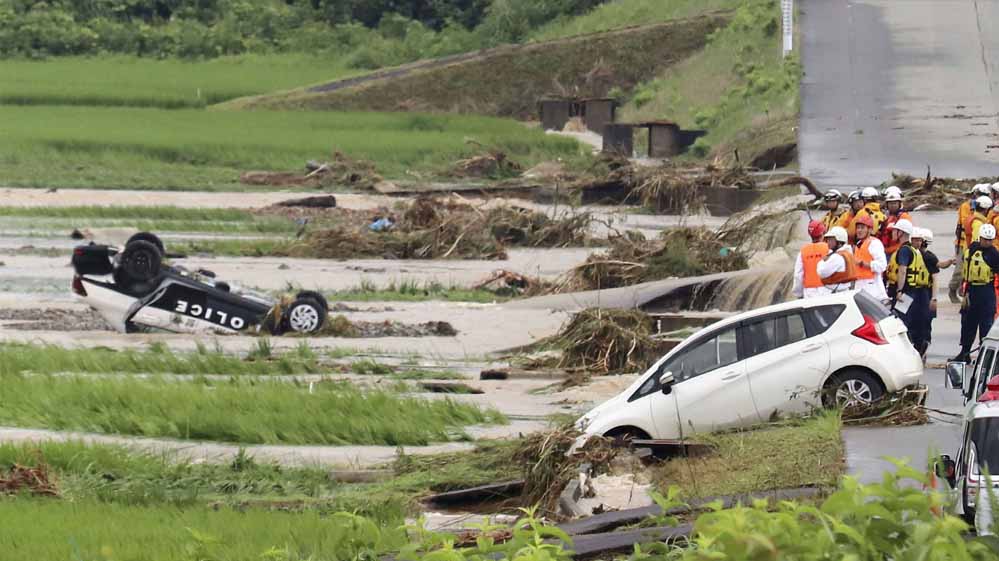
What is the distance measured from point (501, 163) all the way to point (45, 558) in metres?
41.1

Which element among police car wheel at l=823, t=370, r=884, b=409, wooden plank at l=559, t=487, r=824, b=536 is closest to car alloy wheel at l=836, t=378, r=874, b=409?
police car wheel at l=823, t=370, r=884, b=409

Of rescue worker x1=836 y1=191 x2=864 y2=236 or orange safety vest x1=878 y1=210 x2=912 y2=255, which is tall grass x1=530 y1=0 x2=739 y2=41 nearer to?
rescue worker x1=836 y1=191 x2=864 y2=236

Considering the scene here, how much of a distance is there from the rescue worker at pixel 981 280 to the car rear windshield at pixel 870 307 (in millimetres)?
2379

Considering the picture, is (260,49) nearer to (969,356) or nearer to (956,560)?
(969,356)

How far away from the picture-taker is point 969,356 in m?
17.8

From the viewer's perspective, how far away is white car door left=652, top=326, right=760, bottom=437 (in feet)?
53.7

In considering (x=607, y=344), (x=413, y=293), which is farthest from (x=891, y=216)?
(x=413, y=293)

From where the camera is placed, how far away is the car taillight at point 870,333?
53.3 feet

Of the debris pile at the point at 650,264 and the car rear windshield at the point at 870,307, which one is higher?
the car rear windshield at the point at 870,307

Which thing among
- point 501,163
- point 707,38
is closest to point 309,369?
point 501,163

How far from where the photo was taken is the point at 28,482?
48.6 ft

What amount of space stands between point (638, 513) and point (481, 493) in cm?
249

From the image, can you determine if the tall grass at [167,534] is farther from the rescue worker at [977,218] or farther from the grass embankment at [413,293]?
the grass embankment at [413,293]

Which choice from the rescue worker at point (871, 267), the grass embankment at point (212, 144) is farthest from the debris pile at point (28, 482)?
the grass embankment at point (212, 144)
